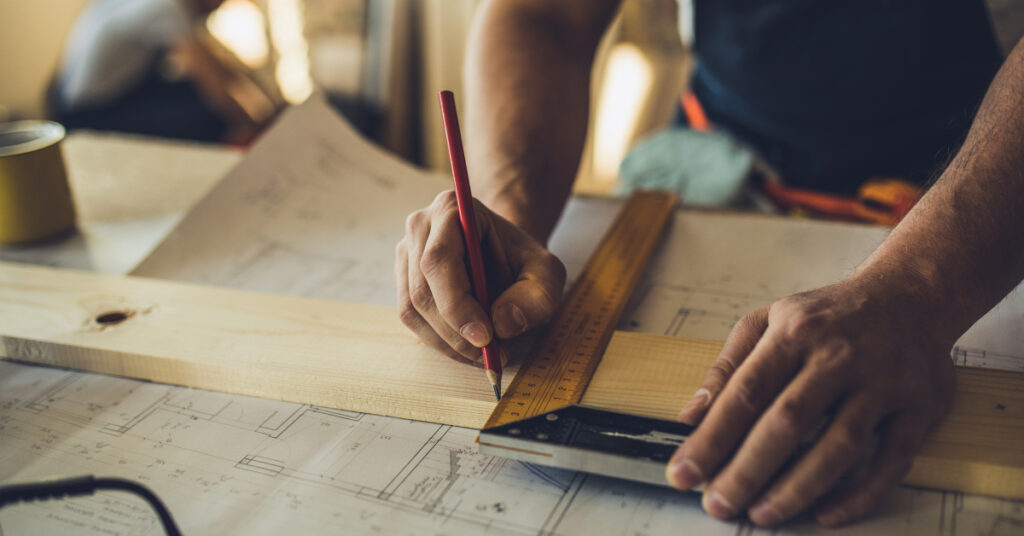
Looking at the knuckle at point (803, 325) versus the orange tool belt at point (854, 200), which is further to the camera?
the orange tool belt at point (854, 200)

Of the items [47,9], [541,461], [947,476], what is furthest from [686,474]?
[47,9]

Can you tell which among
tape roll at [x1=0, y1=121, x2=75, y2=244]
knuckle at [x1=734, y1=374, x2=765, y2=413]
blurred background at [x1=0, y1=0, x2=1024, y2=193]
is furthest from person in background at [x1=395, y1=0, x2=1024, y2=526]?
blurred background at [x1=0, y1=0, x2=1024, y2=193]

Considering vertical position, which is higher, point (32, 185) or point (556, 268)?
point (32, 185)

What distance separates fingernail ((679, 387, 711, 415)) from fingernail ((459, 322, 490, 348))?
21 centimetres

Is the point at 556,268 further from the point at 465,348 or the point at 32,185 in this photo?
the point at 32,185

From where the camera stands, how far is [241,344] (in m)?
0.85

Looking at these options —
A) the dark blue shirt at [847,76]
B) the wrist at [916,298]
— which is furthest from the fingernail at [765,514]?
the dark blue shirt at [847,76]

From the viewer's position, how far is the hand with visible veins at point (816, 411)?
58cm

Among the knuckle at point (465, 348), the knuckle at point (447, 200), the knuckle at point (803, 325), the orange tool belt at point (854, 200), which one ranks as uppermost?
the knuckle at point (447, 200)

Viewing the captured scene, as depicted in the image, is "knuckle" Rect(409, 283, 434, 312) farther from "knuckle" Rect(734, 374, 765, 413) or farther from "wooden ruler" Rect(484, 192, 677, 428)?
"knuckle" Rect(734, 374, 765, 413)

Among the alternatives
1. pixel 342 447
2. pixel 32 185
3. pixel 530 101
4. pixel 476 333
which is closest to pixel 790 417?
pixel 476 333

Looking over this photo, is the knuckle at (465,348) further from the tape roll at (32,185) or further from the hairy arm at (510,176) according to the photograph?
the tape roll at (32,185)

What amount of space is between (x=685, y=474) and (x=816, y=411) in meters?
0.12

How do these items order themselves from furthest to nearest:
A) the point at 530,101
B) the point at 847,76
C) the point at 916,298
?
the point at 847,76, the point at 530,101, the point at 916,298
